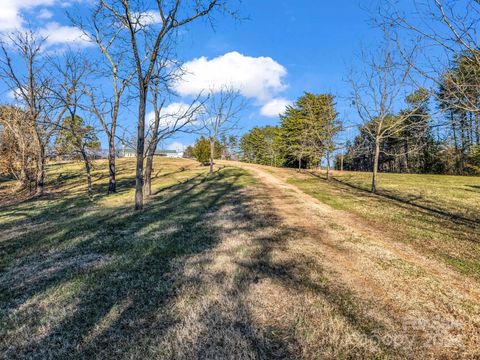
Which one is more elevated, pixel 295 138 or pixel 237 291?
pixel 295 138

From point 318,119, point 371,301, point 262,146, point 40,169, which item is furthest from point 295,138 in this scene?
point 371,301

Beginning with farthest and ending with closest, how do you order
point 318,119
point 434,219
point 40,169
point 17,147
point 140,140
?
1. point 318,119
2. point 17,147
3. point 40,169
4. point 140,140
5. point 434,219

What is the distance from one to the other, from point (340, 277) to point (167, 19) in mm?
14485

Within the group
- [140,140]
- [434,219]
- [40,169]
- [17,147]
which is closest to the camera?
[434,219]

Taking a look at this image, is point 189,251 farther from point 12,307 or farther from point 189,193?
point 189,193

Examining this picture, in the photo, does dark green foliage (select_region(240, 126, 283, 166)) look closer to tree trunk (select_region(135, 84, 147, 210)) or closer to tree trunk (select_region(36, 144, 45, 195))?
tree trunk (select_region(36, 144, 45, 195))

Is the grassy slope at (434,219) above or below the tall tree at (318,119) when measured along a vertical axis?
below

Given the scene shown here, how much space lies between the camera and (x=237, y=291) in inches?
214

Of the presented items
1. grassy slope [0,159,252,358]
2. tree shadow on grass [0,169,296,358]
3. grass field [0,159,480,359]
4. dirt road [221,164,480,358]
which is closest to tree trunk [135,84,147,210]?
grassy slope [0,159,252,358]

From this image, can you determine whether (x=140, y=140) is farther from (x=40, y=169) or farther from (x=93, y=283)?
(x=40, y=169)

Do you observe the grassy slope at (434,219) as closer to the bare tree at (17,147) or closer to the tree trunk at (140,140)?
the tree trunk at (140,140)

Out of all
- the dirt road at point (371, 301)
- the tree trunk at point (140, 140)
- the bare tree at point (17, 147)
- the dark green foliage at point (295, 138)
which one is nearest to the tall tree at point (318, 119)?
the dark green foliage at point (295, 138)

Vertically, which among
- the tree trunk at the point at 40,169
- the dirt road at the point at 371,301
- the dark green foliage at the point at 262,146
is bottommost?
the dirt road at the point at 371,301

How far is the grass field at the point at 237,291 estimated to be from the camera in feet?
13.1
